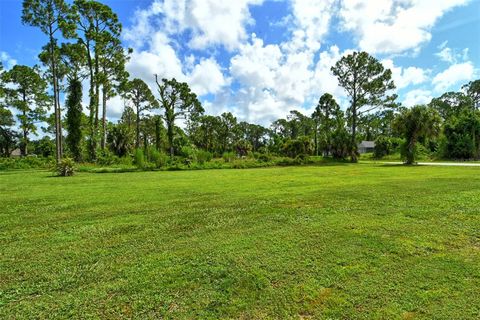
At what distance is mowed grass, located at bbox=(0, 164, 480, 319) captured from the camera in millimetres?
2406

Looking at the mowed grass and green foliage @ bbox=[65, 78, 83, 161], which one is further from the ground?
green foliage @ bbox=[65, 78, 83, 161]

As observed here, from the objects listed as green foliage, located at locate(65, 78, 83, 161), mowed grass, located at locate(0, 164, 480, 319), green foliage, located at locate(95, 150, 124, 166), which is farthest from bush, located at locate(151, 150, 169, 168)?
mowed grass, located at locate(0, 164, 480, 319)

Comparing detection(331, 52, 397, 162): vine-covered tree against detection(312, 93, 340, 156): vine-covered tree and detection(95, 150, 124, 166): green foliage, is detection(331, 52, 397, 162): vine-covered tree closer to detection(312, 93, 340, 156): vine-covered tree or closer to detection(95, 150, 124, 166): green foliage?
detection(312, 93, 340, 156): vine-covered tree

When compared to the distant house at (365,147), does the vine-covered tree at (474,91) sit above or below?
above

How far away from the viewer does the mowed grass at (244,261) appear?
7.89 feet

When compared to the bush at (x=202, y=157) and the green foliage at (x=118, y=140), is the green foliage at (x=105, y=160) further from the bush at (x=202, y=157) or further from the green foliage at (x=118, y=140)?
the green foliage at (x=118, y=140)

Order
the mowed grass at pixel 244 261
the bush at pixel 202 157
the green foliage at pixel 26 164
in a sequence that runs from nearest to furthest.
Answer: the mowed grass at pixel 244 261
the green foliage at pixel 26 164
the bush at pixel 202 157

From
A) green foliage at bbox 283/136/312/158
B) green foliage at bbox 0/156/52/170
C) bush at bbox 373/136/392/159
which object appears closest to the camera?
green foliage at bbox 0/156/52/170

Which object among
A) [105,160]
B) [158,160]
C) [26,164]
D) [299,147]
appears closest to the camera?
[158,160]

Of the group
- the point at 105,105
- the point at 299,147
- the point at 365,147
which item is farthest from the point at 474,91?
the point at 105,105

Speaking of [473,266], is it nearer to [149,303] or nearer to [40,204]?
[149,303]

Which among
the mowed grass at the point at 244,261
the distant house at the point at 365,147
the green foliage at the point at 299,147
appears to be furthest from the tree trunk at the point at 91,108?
the distant house at the point at 365,147

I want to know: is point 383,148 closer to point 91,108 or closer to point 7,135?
point 91,108

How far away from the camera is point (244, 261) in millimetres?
3223
